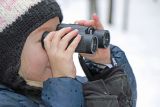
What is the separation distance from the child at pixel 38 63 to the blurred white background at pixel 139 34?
1453 mm

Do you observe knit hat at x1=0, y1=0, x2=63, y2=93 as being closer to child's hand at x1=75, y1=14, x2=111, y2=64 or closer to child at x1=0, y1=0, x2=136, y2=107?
child at x1=0, y1=0, x2=136, y2=107

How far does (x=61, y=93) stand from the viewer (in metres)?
1.25

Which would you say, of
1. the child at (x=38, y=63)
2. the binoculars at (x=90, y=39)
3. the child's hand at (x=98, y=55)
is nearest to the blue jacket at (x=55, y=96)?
the child at (x=38, y=63)

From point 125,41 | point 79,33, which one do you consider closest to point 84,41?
point 79,33

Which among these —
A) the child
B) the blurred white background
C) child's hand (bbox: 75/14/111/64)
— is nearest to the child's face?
the child

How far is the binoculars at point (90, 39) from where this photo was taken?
132cm

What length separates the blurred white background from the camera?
9.96 feet

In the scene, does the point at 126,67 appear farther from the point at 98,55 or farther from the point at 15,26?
the point at 15,26

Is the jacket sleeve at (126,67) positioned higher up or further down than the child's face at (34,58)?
further down

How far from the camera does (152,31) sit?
14.5 ft

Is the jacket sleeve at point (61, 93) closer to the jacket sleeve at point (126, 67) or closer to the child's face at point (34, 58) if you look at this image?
the child's face at point (34, 58)

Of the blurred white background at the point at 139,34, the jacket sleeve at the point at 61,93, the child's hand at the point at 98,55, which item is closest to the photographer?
the jacket sleeve at the point at 61,93

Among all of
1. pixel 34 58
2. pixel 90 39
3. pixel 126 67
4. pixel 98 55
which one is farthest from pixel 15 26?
pixel 126 67

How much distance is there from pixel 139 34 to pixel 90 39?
3009 mm
